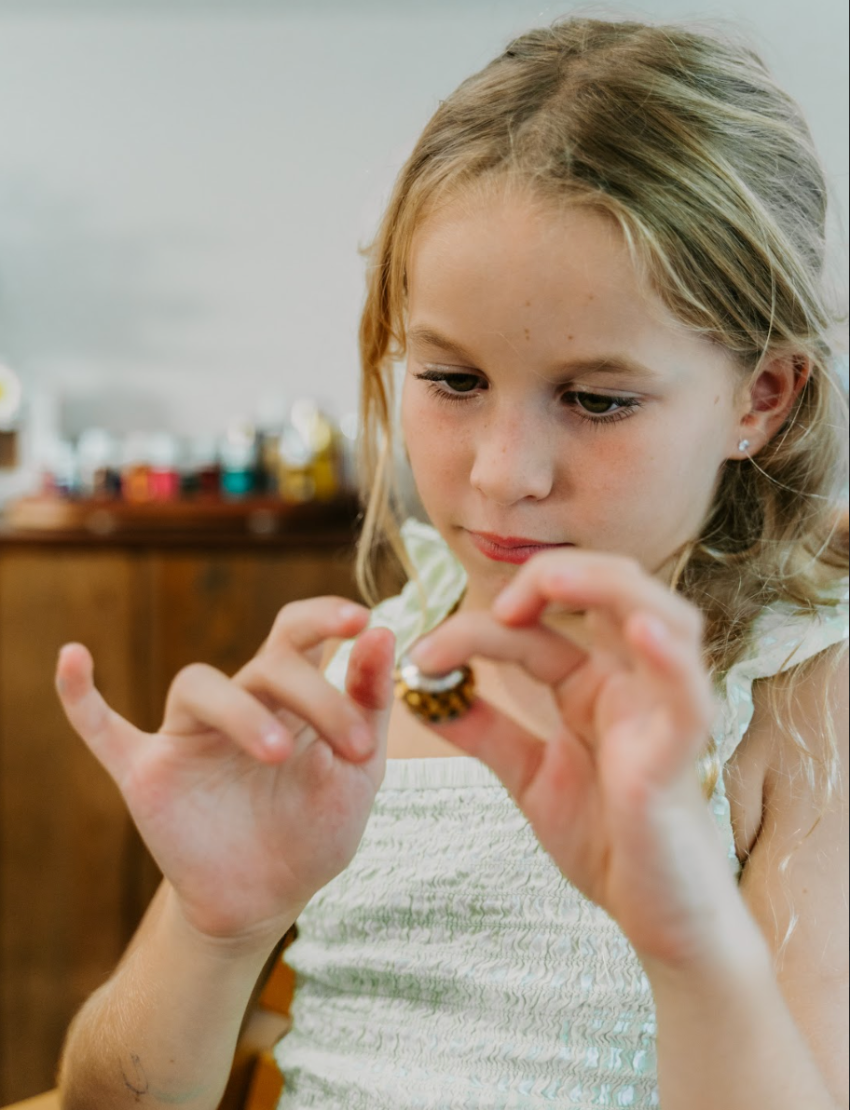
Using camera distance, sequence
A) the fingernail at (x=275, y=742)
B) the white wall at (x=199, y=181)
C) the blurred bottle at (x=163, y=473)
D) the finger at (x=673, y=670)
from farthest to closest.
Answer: the white wall at (x=199, y=181) < the blurred bottle at (x=163, y=473) < the fingernail at (x=275, y=742) < the finger at (x=673, y=670)

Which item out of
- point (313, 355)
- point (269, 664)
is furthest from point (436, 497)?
point (313, 355)

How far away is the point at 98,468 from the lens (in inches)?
92.6

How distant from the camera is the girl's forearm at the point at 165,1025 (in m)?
0.76

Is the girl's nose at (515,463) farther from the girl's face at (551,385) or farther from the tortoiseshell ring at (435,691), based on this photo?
the tortoiseshell ring at (435,691)

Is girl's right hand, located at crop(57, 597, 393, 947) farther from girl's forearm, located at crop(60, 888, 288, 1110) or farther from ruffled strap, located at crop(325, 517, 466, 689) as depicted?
ruffled strap, located at crop(325, 517, 466, 689)

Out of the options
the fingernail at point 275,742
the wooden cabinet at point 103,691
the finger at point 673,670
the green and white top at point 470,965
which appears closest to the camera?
the finger at point 673,670

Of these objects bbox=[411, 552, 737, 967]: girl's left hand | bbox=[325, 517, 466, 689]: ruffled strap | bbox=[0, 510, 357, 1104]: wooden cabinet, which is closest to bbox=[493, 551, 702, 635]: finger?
bbox=[411, 552, 737, 967]: girl's left hand

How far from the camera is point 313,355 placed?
274 centimetres

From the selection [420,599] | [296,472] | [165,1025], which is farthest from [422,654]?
[296,472]

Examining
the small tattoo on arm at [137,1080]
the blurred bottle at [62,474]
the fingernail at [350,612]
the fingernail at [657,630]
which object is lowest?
the blurred bottle at [62,474]

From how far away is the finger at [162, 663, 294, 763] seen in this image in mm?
589

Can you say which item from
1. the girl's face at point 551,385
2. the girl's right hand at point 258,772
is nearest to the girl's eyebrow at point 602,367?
the girl's face at point 551,385

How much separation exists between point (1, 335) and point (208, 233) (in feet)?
1.75

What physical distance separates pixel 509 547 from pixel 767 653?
0.80ft
